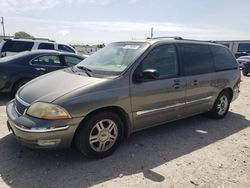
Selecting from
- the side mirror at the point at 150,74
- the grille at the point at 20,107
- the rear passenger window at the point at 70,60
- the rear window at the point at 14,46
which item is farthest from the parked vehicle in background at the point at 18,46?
the side mirror at the point at 150,74

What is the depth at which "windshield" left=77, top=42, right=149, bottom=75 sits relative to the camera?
3.86 meters

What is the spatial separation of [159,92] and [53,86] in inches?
64.8

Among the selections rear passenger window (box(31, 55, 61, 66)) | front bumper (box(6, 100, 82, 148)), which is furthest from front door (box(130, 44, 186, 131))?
rear passenger window (box(31, 55, 61, 66))

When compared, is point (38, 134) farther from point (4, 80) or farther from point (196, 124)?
point (4, 80)

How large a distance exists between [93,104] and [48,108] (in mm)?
562

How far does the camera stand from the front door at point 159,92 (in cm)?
382

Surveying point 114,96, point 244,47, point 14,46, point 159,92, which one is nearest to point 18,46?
point 14,46

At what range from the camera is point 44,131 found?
3043 millimetres


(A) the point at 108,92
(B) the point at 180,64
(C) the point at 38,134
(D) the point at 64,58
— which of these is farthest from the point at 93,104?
(D) the point at 64,58

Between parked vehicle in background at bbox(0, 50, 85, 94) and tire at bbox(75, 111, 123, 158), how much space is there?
155 inches

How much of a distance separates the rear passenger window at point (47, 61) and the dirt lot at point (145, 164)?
259 centimetres

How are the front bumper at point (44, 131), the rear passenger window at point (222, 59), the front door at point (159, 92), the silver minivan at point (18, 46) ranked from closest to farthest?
the front bumper at point (44, 131), the front door at point (159, 92), the rear passenger window at point (222, 59), the silver minivan at point (18, 46)

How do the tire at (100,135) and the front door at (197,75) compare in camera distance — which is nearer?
the tire at (100,135)

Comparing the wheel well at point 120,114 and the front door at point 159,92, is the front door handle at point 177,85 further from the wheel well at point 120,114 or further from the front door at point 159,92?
the wheel well at point 120,114
